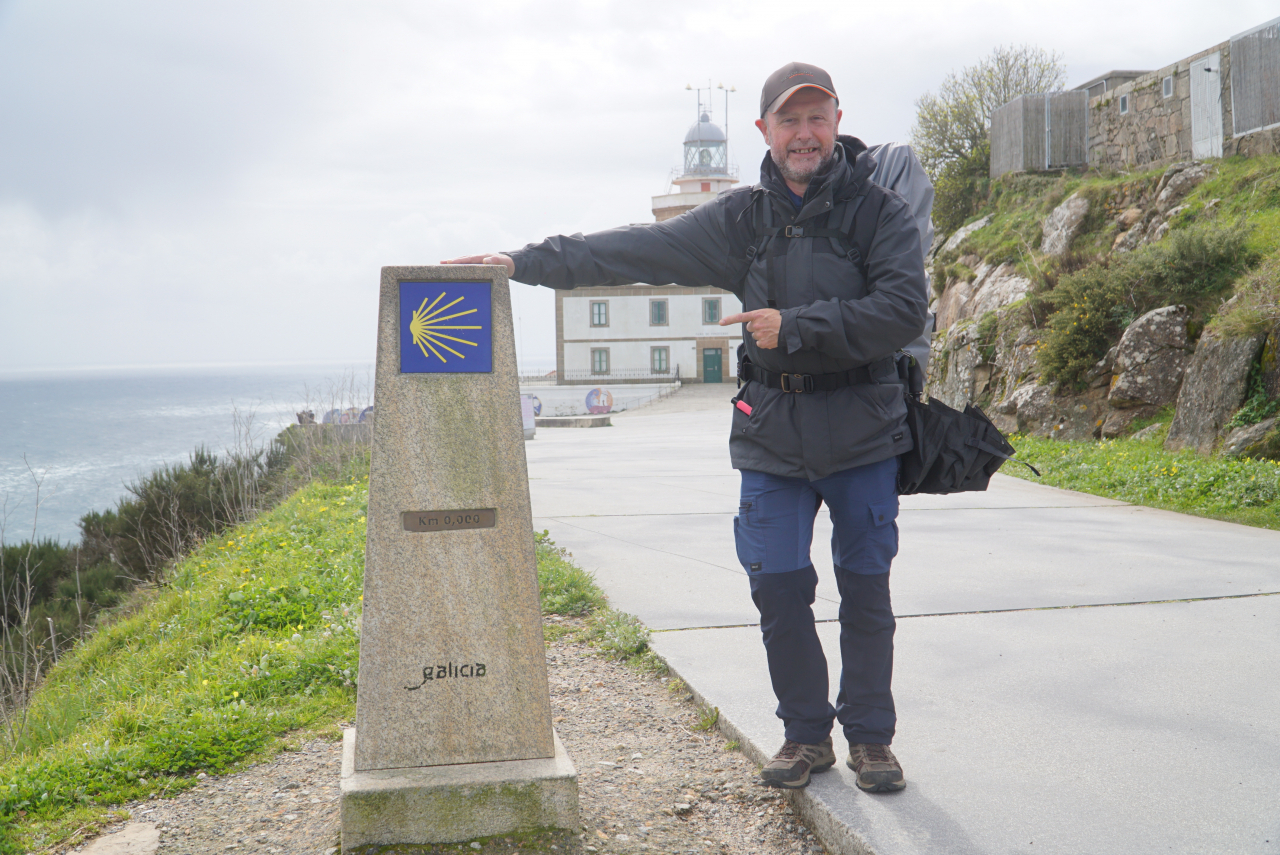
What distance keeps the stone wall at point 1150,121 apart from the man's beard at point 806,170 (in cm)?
1781

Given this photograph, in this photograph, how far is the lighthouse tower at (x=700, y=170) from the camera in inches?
2148

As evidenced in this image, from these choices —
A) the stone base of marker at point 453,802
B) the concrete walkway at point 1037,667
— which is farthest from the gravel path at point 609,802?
the concrete walkway at point 1037,667

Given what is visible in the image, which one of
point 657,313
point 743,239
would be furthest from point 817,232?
point 657,313

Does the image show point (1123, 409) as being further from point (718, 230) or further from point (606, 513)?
point (718, 230)

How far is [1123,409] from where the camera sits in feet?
38.4

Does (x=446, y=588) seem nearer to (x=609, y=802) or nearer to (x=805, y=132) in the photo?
(x=609, y=802)

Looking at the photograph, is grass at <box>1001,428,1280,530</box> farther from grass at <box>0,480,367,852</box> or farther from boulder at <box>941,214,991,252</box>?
boulder at <box>941,214,991,252</box>

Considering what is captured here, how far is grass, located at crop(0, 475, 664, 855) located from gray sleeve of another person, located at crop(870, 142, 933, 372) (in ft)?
6.43

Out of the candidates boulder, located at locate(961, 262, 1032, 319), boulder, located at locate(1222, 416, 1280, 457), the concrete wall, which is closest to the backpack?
boulder, located at locate(1222, 416, 1280, 457)

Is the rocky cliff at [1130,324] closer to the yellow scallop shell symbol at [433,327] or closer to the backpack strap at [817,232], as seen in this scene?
the backpack strap at [817,232]

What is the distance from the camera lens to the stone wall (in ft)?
59.1

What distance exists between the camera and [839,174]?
2.73 meters

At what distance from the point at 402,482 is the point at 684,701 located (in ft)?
5.49

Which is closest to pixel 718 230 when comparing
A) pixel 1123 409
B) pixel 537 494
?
pixel 537 494
